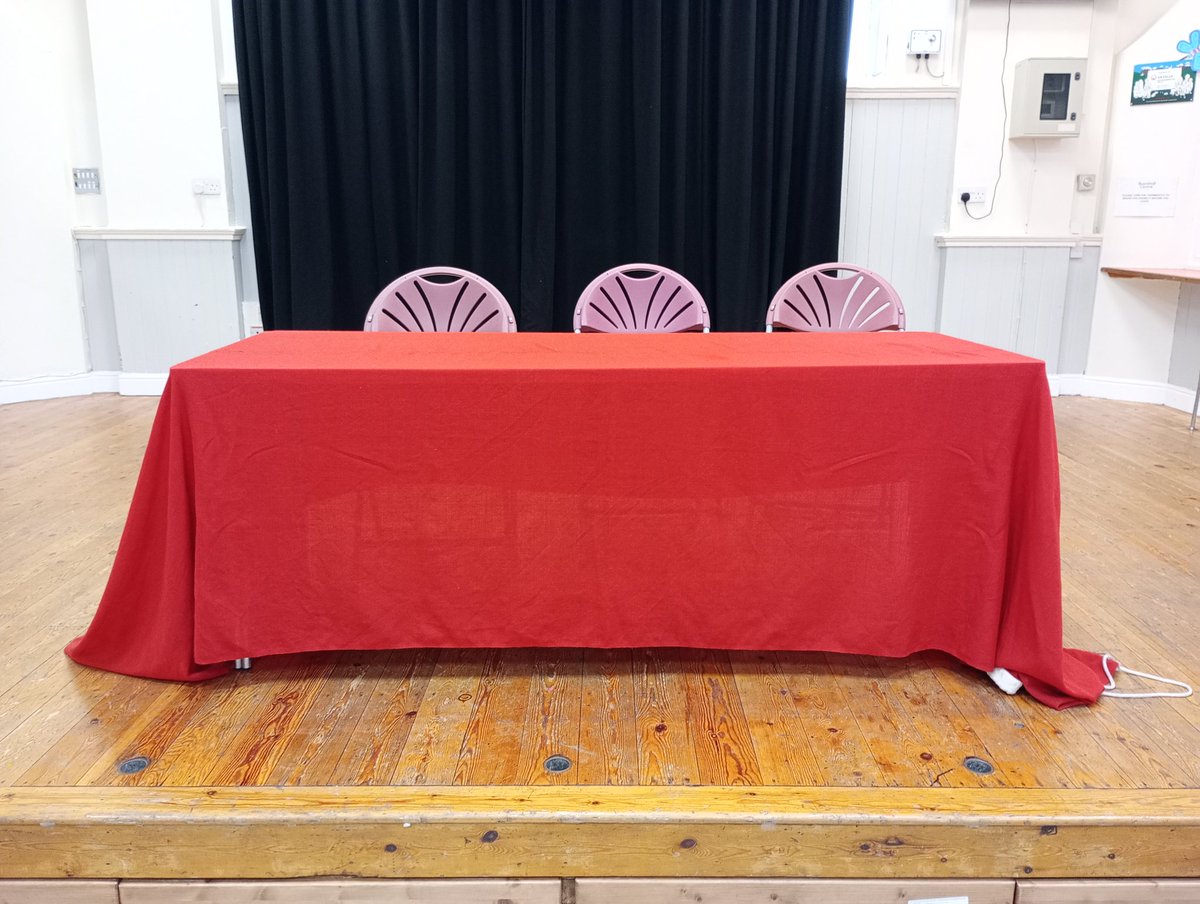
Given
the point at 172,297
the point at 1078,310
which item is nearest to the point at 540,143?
the point at 172,297

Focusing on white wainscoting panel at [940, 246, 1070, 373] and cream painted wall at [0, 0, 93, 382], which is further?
white wainscoting panel at [940, 246, 1070, 373]

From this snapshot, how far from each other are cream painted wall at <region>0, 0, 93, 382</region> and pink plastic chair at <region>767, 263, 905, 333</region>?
3809mm

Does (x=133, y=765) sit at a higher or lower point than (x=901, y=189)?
lower

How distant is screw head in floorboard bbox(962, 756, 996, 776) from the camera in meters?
1.57

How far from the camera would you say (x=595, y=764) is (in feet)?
5.20

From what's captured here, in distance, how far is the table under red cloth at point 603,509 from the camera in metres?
1.75

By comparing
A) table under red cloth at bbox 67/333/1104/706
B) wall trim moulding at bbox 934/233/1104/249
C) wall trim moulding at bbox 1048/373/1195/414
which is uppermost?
wall trim moulding at bbox 934/233/1104/249

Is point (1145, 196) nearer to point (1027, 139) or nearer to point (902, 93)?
point (1027, 139)

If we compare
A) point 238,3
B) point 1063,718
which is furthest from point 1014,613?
point 238,3

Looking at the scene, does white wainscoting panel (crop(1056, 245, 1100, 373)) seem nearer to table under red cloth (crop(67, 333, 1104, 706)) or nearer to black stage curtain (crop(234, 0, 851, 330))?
black stage curtain (crop(234, 0, 851, 330))

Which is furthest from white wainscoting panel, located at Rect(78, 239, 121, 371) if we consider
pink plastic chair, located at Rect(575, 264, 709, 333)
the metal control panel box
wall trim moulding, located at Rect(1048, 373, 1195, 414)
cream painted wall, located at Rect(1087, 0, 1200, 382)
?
cream painted wall, located at Rect(1087, 0, 1200, 382)

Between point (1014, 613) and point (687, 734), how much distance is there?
71 cm

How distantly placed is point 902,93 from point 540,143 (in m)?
1.83

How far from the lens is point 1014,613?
182cm
